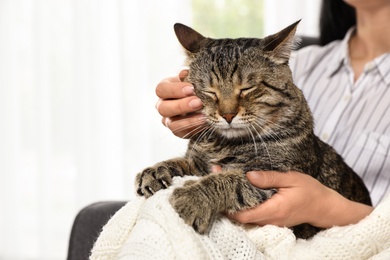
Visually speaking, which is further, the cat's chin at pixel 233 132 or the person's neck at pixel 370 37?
the person's neck at pixel 370 37

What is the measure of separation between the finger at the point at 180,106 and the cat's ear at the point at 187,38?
131mm

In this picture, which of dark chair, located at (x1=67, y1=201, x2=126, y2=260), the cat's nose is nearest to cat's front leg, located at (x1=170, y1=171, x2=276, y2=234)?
the cat's nose

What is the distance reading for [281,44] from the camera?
1336 millimetres

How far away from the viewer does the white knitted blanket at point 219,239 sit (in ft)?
3.59

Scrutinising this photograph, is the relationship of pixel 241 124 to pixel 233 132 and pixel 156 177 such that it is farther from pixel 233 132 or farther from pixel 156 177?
pixel 156 177

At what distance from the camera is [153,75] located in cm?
289

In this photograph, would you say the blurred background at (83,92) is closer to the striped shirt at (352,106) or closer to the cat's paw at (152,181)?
the striped shirt at (352,106)

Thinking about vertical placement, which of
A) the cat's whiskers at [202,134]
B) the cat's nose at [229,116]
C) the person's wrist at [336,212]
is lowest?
the person's wrist at [336,212]

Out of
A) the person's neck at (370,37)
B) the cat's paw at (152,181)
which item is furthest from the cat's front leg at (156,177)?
the person's neck at (370,37)

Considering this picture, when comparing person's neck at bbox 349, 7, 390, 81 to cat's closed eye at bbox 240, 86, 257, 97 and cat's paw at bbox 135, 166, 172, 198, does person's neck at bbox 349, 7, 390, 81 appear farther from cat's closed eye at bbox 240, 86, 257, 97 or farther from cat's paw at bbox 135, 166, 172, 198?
cat's paw at bbox 135, 166, 172, 198

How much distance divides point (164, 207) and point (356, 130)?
92cm

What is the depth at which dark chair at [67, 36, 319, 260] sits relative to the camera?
1716 mm

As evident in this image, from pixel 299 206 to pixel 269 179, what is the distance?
0.11 m

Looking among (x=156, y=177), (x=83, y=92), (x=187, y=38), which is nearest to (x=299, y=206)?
(x=156, y=177)
